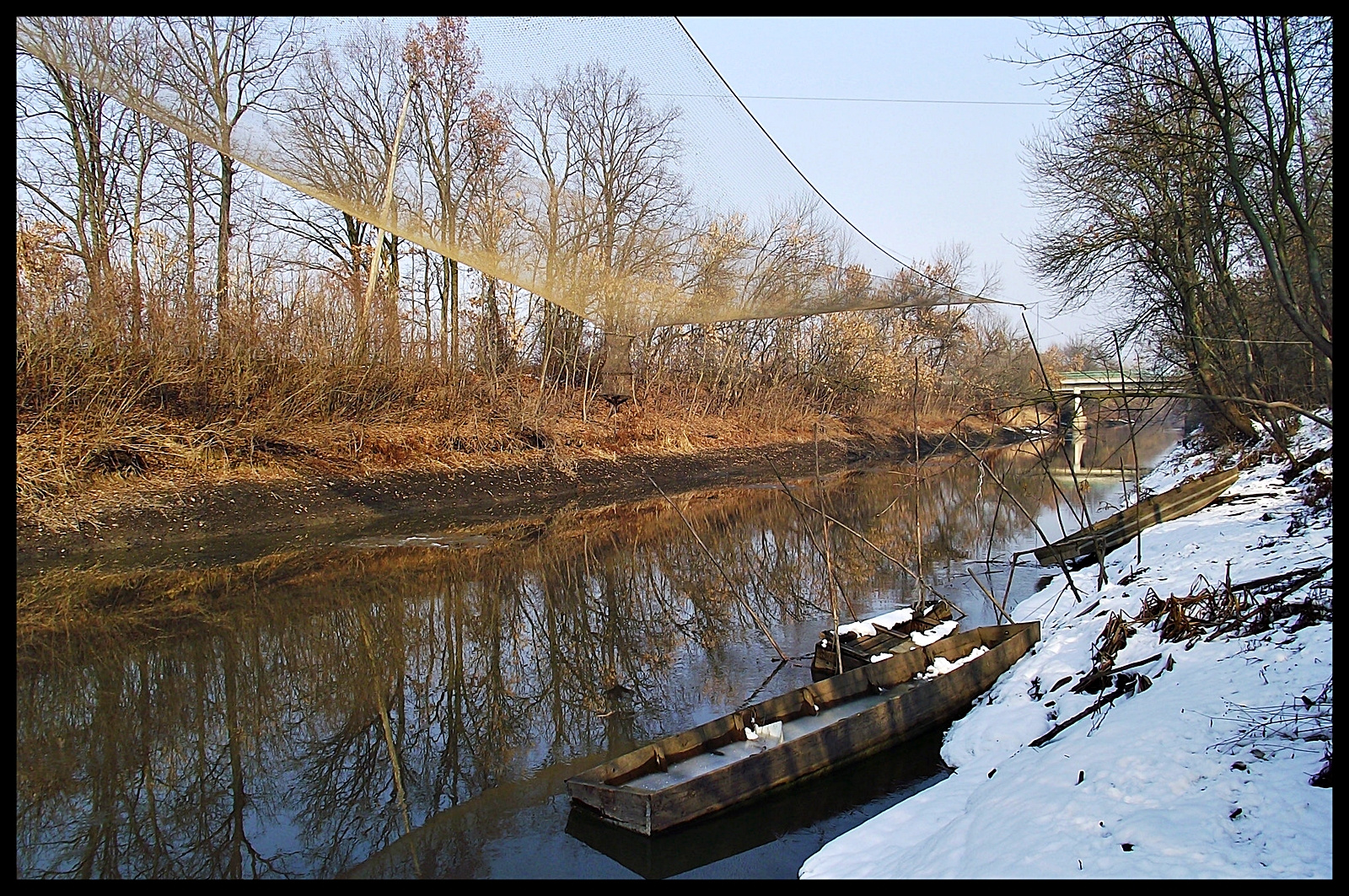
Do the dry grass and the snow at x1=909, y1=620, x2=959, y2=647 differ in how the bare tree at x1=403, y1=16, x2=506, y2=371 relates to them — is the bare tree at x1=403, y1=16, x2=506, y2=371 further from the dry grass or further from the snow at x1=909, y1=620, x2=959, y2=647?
the snow at x1=909, y1=620, x2=959, y2=647

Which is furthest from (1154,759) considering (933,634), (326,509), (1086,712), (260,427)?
(260,427)

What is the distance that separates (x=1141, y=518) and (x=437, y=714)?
25.2 feet

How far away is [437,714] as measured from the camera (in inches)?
180

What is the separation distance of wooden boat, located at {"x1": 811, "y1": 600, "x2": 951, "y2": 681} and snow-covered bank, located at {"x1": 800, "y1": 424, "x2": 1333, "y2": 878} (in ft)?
2.31

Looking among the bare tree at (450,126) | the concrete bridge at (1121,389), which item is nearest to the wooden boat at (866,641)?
the concrete bridge at (1121,389)

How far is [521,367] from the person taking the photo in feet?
50.2

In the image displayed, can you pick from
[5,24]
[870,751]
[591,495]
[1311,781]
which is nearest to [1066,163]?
[591,495]

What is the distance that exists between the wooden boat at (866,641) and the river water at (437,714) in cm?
20

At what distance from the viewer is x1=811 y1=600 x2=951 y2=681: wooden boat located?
16.4 feet

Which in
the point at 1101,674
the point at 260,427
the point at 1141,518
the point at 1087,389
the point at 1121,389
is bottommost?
the point at 1101,674

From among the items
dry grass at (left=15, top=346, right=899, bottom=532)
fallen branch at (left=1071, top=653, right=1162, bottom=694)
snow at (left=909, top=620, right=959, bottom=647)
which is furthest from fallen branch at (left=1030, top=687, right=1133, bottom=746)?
dry grass at (left=15, top=346, right=899, bottom=532)

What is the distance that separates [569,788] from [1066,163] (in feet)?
40.2

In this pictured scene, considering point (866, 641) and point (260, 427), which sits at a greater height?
point (260, 427)

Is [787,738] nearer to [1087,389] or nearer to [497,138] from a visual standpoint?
[497,138]
